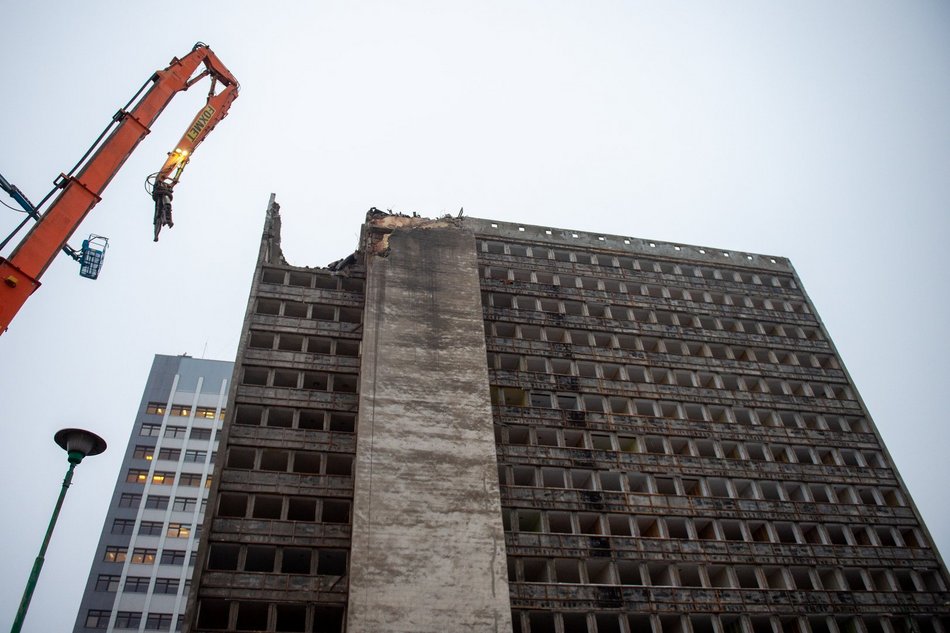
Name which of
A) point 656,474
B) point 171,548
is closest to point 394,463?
point 656,474

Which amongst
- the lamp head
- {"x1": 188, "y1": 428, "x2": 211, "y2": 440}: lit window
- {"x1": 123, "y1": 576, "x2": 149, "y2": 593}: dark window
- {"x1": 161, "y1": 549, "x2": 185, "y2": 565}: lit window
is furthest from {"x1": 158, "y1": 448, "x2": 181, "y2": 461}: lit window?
the lamp head

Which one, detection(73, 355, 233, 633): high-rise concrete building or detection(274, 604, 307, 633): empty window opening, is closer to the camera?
detection(274, 604, 307, 633): empty window opening

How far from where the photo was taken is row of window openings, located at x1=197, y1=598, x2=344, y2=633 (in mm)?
34812

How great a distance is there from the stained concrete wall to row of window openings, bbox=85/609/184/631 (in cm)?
3850

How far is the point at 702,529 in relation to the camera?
142ft

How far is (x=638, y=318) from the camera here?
5362 cm

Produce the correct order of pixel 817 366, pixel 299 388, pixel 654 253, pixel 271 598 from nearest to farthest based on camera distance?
pixel 271 598 → pixel 299 388 → pixel 817 366 → pixel 654 253

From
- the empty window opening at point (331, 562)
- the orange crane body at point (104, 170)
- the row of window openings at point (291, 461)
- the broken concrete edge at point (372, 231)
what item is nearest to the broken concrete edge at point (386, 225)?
the broken concrete edge at point (372, 231)

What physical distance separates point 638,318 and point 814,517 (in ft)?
Result: 58.8

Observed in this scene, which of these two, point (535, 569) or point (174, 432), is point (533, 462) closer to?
point (535, 569)

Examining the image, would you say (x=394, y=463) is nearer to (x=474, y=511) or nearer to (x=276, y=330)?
(x=474, y=511)

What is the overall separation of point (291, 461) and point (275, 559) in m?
5.74

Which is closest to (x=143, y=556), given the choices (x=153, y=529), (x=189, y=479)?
(x=153, y=529)

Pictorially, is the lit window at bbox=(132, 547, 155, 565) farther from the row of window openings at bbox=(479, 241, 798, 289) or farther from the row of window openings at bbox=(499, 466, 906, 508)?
the row of window openings at bbox=(479, 241, 798, 289)
